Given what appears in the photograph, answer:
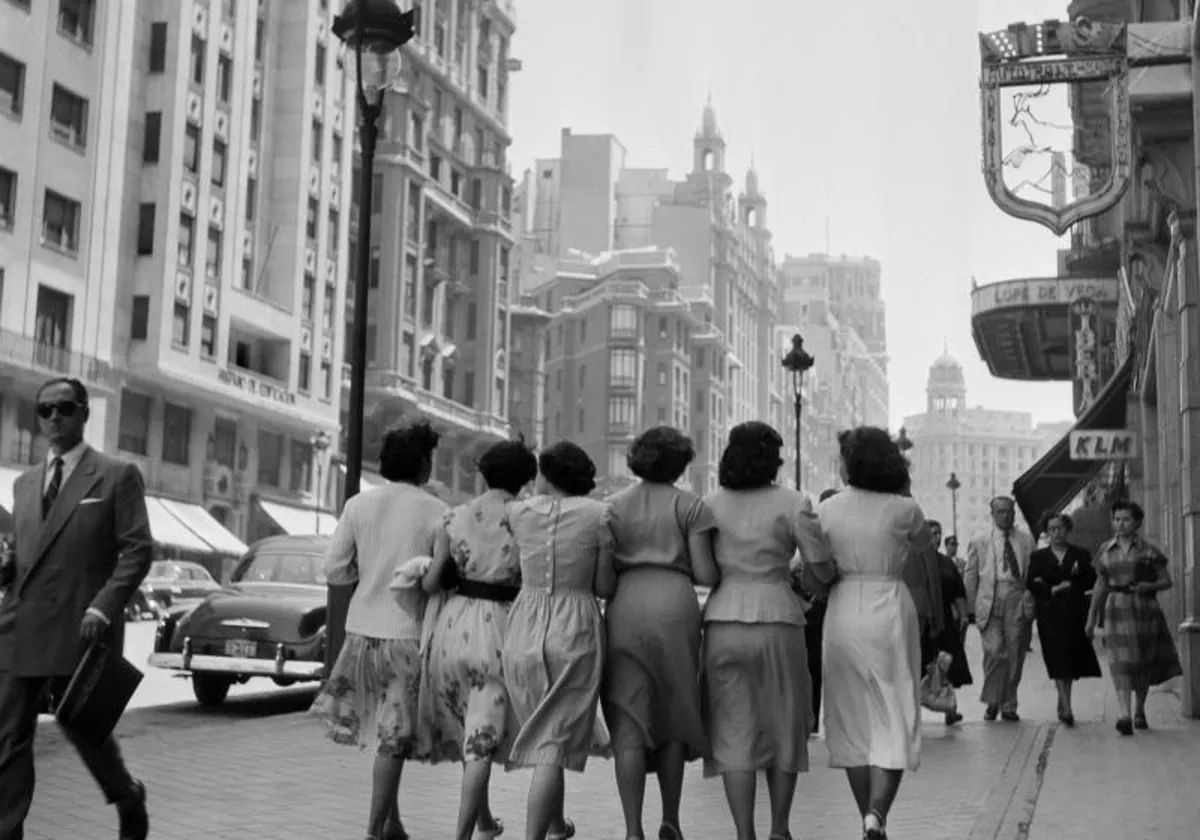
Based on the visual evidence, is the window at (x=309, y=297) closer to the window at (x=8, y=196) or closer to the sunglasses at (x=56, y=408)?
the window at (x=8, y=196)

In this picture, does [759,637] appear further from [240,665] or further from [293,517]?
[293,517]

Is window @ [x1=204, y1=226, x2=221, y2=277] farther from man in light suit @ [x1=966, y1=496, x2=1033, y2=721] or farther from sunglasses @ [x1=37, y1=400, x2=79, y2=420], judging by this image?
sunglasses @ [x1=37, y1=400, x2=79, y2=420]

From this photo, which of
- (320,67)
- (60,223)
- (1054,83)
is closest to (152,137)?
(60,223)

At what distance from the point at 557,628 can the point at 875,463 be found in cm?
174

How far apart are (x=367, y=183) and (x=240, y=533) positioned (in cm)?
3725

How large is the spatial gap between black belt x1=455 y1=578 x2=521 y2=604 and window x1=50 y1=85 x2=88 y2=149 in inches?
1415

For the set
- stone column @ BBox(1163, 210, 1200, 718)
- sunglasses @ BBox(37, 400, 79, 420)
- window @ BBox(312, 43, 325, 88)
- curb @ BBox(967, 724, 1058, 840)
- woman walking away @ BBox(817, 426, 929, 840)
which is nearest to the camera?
sunglasses @ BBox(37, 400, 79, 420)

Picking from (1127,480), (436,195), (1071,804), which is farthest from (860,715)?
(436,195)

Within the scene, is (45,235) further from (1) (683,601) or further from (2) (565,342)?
(2) (565,342)

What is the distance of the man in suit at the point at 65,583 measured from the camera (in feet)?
20.4

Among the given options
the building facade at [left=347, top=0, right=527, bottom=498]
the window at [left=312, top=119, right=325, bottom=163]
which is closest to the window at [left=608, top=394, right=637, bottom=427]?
the building facade at [left=347, top=0, right=527, bottom=498]

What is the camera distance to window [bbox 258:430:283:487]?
168 feet

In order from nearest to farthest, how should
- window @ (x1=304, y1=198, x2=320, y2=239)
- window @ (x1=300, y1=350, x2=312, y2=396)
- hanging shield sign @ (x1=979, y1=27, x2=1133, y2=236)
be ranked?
hanging shield sign @ (x1=979, y1=27, x2=1133, y2=236) → window @ (x1=300, y1=350, x2=312, y2=396) → window @ (x1=304, y1=198, x2=320, y2=239)

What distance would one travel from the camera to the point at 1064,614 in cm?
1401
